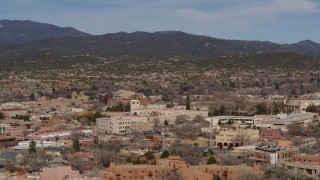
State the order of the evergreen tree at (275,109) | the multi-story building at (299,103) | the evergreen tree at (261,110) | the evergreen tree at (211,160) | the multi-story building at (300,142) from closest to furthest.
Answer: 1. the evergreen tree at (211,160)
2. the multi-story building at (300,142)
3. the evergreen tree at (261,110)
4. the evergreen tree at (275,109)
5. the multi-story building at (299,103)

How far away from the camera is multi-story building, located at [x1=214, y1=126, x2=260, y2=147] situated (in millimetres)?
54375

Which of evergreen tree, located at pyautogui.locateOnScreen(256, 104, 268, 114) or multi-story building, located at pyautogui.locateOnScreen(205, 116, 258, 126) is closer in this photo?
multi-story building, located at pyautogui.locateOnScreen(205, 116, 258, 126)

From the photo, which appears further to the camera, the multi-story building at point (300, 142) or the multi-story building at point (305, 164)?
the multi-story building at point (300, 142)

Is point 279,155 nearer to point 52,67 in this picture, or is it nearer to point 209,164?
point 209,164

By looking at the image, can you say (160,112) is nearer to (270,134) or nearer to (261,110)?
(261,110)

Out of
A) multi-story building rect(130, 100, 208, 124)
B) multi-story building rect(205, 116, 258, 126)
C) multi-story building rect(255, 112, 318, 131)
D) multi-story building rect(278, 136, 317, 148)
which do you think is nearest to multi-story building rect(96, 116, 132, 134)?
multi-story building rect(130, 100, 208, 124)

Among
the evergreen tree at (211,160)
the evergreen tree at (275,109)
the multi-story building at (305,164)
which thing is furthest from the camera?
the evergreen tree at (275,109)

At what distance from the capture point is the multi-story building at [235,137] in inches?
2141

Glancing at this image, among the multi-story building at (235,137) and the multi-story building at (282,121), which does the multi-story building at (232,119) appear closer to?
the multi-story building at (282,121)

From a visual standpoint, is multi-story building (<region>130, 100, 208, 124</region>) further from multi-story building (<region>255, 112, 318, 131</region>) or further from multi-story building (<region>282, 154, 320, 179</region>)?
multi-story building (<region>282, 154, 320, 179</region>)

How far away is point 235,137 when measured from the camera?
2163 inches

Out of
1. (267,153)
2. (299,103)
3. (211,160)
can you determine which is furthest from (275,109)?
(211,160)

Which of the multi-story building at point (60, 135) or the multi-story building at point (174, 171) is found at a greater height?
the multi-story building at point (174, 171)

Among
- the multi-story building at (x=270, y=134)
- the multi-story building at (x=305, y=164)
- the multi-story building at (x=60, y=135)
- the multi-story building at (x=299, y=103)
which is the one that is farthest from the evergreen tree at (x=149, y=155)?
the multi-story building at (x=299, y=103)
